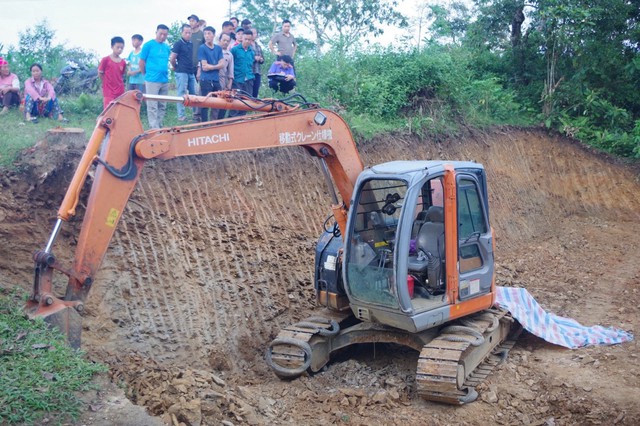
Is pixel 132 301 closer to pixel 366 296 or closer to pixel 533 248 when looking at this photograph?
pixel 366 296

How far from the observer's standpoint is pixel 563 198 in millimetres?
15672

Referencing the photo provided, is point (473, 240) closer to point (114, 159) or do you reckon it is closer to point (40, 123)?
point (114, 159)

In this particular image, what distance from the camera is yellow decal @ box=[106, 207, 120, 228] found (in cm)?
548

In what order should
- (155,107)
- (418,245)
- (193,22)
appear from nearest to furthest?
(418,245), (155,107), (193,22)

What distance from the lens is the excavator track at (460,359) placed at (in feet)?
19.8

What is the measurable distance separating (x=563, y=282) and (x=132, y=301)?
691cm

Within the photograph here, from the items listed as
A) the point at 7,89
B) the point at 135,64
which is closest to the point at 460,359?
the point at 135,64

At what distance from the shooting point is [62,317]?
5.34m

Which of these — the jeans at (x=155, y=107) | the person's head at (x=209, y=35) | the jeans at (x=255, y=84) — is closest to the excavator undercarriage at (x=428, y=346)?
the jeans at (x=155, y=107)

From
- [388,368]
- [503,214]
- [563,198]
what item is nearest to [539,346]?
[388,368]

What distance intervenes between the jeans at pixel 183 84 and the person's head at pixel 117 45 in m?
0.92

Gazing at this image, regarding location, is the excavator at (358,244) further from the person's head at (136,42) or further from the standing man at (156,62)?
the person's head at (136,42)

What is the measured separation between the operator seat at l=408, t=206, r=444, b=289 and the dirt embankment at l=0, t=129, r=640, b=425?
118 cm

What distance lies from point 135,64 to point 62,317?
6.19 meters
